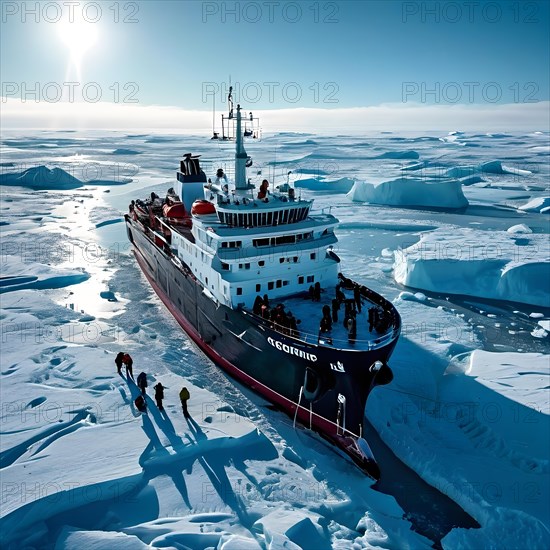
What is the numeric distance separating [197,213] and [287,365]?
23.0 feet

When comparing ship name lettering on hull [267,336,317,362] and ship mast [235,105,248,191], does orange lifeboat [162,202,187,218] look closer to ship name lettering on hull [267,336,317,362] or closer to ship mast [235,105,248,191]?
ship mast [235,105,248,191]

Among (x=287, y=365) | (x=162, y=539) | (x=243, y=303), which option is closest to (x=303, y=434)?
(x=287, y=365)

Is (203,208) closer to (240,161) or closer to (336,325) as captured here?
(240,161)

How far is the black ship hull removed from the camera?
12.1m

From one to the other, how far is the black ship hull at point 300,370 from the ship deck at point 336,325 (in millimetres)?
297

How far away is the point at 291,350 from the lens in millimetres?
12781

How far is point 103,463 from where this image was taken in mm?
9945

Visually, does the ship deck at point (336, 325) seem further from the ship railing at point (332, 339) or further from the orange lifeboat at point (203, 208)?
the orange lifeboat at point (203, 208)

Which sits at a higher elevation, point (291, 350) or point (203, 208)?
point (203, 208)

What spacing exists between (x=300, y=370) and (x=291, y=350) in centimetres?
70

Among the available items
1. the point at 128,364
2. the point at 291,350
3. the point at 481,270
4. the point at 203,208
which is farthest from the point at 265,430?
the point at 481,270

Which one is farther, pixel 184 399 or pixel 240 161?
pixel 240 161

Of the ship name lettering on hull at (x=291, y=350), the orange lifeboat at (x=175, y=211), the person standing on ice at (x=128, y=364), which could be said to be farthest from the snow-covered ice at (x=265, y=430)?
the orange lifeboat at (x=175, y=211)

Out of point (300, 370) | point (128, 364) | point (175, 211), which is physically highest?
point (175, 211)
